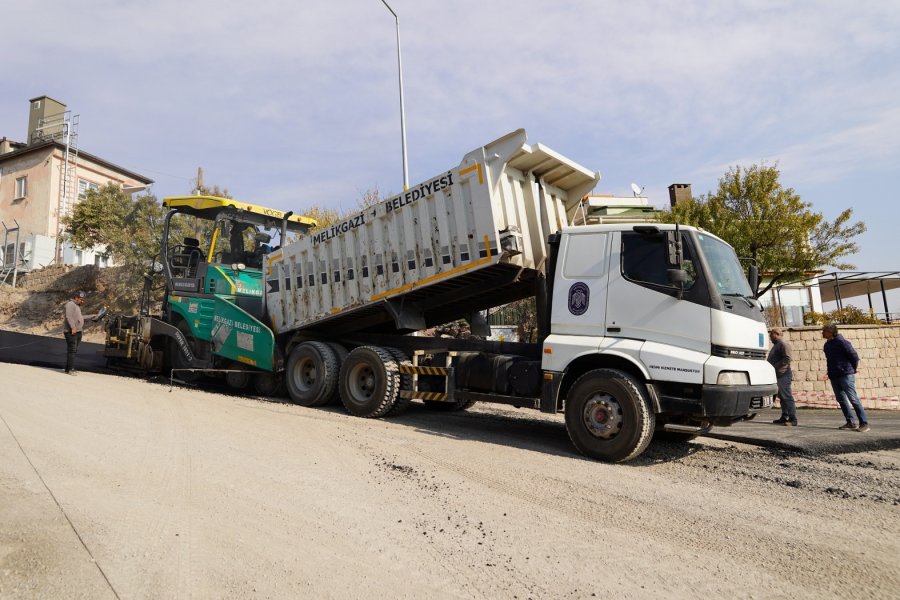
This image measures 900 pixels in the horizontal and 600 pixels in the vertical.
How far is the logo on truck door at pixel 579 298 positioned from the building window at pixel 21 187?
35.8 meters

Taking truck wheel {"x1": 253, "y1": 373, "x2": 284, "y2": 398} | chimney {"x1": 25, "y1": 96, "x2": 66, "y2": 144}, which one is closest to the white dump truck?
truck wheel {"x1": 253, "y1": 373, "x2": 284, "y2": 398}

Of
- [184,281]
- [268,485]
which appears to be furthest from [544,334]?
[184,281]

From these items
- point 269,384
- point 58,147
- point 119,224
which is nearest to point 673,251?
point 269,384

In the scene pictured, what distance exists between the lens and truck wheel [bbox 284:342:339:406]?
867 centimetres

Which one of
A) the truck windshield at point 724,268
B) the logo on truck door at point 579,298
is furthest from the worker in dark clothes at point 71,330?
the truck windshield at point 724,268

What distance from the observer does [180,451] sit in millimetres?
5211

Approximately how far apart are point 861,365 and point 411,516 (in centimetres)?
1407

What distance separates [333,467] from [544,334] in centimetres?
288

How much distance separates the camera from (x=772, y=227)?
1569 cm

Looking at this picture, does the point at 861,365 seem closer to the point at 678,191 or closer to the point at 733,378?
the point at 733,378

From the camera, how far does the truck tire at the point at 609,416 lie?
552 centimetres

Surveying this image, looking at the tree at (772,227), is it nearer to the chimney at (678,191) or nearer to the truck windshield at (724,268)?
the truck windshield at (724,268)

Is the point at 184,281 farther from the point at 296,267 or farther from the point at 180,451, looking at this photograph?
the point at 180,451

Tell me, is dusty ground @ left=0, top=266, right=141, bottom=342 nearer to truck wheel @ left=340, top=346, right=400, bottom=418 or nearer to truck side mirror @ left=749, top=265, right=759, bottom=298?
truck wheel @ left=340, top=346, right=400, bottom=418
